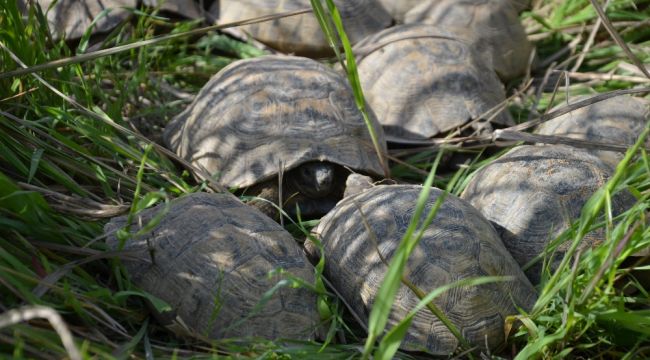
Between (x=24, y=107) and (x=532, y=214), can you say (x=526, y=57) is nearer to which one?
(x=532, y=214)

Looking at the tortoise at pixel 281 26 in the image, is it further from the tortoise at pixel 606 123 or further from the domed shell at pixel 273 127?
the tortoise at pixel 606 123

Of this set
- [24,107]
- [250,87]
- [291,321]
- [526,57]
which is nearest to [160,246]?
[291,321]

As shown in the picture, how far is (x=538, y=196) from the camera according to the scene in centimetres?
308

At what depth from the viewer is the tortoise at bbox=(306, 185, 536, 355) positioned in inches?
105

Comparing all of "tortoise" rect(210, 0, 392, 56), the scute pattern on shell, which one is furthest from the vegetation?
"tortoise" rect(210, 0, 392, 56)

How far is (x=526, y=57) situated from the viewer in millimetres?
5340

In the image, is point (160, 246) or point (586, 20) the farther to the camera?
point (586, 20)

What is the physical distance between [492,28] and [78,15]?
267cm

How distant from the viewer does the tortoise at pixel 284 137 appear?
3.65 m

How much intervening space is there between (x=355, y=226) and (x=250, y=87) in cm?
115

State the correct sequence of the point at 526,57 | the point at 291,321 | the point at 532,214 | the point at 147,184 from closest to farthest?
1. the point at 291,321
2. the point at 532,214
3. the point at 147,184
4. the point at 526,57

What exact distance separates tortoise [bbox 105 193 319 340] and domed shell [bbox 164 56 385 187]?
2.90 feet

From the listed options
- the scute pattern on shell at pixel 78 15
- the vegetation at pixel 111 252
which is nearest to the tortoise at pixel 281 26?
the scute pattern on shell at pixel 78 15

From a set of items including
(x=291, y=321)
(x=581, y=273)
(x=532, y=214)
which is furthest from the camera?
(x=532, y=214)
